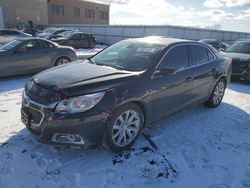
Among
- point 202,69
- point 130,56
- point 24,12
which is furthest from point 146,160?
point 24,12

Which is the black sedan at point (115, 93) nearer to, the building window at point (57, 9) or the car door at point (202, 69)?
the car door at point (202, 69)

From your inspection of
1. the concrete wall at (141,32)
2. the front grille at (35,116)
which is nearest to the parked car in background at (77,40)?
the concrete wall at (141,32)

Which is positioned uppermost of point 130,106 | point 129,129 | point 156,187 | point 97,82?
point 97,82

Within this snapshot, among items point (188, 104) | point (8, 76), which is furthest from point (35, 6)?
point (188, 104)

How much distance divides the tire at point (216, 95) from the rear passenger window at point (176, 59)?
149cm

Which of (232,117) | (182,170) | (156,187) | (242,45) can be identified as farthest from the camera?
(242,45)

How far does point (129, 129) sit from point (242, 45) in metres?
8.39

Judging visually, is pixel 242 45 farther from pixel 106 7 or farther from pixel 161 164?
pixel 106 7

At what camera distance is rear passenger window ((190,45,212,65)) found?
478cm

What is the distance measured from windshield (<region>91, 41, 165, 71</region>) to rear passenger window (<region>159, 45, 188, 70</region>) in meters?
0.20

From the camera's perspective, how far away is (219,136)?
14.1 ft

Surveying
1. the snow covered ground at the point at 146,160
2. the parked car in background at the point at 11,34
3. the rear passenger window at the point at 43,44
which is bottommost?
the snow covered ground at the point at 146,160

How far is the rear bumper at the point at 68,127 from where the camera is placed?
3014mm

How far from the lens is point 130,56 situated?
13.8 ft
